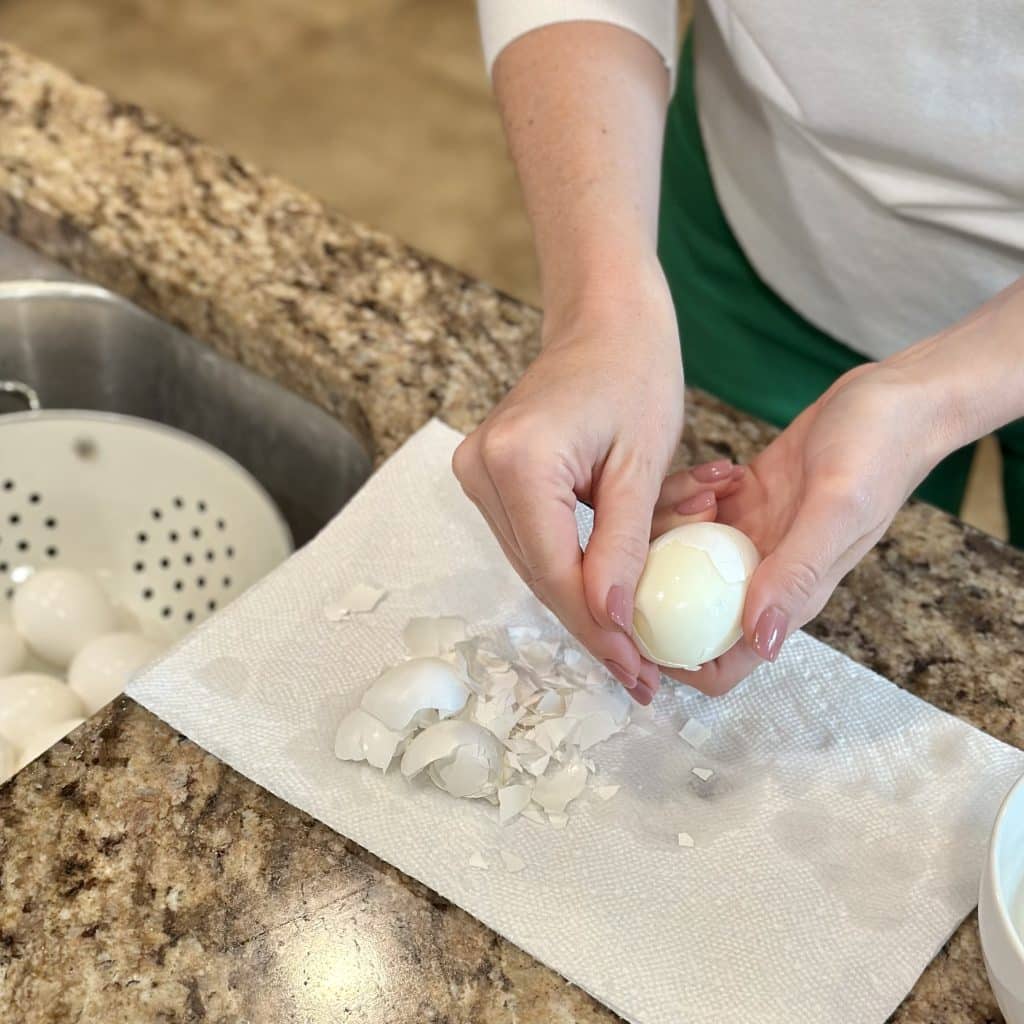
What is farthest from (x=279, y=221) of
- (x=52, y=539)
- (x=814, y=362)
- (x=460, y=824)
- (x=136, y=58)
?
(x=136, y=58)

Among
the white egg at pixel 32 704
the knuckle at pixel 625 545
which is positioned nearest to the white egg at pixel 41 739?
the white egg at pixel 32 704

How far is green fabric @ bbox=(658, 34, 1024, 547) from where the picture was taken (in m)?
1.02

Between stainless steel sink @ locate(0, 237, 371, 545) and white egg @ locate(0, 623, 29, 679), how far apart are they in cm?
23

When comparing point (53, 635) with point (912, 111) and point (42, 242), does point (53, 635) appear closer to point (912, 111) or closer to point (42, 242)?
point (42, 242)

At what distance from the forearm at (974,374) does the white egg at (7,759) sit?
0.54m

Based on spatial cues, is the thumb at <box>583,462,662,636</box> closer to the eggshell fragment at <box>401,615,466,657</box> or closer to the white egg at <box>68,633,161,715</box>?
the eggshell fragment at <box>401,615,466,657</box>

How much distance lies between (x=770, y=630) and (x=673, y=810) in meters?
0.10

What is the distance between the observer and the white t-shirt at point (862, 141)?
0.78 meters

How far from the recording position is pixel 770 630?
625 mm

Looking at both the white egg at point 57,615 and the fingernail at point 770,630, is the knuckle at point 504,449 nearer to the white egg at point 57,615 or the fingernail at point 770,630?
the fingernail at point 770,630

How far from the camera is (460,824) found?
2.07 feet

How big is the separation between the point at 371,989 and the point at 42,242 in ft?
2.29

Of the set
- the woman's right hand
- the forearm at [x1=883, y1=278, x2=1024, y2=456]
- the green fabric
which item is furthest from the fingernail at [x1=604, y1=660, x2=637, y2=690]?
the green fabric

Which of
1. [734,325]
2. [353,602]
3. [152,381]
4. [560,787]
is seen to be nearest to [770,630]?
[560,787]
